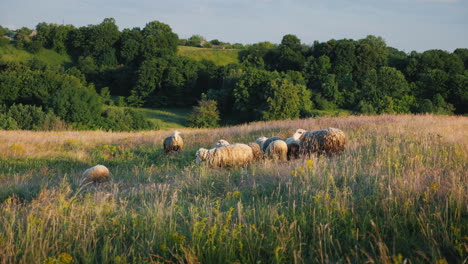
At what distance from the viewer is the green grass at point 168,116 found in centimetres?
6271

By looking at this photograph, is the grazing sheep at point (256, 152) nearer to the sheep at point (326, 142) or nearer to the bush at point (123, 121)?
the sheep at point (326, 142)

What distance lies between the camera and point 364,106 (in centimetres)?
6494

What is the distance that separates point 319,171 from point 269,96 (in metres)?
55.3

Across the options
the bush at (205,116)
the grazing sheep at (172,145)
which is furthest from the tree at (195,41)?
the grazing sheep at (172,145)

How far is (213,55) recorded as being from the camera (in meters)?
99.1

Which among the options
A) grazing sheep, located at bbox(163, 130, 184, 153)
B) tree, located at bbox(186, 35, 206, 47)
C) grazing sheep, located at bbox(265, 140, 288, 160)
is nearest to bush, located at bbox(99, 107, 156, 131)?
grazing sheep, located at bbox(163, 130, 184, 153)

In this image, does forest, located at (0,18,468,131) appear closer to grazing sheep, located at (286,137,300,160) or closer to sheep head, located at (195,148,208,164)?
sheep head, located at (195,148,208,164)

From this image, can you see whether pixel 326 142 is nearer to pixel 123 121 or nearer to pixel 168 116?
pixel 123 121

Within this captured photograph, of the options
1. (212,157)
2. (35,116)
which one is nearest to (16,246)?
(212,157)

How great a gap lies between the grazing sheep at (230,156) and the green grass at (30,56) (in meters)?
83.6

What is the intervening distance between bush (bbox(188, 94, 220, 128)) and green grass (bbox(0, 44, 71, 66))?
43055 millimetres

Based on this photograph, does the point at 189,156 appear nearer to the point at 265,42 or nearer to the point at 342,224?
the point at 342,224

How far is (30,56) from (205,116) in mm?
50531

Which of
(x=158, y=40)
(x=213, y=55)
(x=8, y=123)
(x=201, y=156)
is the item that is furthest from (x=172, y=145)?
(x=213, y=55)
